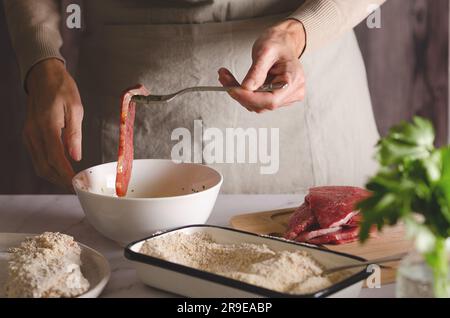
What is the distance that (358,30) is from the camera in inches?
80.8

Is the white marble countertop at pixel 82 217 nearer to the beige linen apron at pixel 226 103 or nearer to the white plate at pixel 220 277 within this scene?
the white plate at pixel 220 277

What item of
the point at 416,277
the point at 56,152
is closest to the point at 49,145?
the point at 56,152

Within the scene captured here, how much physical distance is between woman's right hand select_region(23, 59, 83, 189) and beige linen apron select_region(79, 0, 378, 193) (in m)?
0.15

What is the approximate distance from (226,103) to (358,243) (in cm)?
64

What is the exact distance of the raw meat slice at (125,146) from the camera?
110 centimetres

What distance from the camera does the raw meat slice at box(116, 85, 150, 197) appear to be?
110 cm

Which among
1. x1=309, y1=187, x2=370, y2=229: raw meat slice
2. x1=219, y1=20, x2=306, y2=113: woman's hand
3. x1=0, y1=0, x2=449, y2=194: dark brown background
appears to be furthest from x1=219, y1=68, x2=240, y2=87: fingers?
x1=0, y1=0, x2=449, y2=194: dark brown background

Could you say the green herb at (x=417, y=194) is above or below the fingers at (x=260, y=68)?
below

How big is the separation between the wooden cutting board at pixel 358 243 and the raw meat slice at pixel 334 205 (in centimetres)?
4

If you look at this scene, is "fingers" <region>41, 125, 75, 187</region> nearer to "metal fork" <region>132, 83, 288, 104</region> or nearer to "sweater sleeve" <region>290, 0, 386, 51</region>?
"metal fork" <region>132, 83, 288, 104</region>

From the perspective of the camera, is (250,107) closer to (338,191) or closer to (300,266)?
(338,191)

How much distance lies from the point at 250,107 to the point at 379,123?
105 cm

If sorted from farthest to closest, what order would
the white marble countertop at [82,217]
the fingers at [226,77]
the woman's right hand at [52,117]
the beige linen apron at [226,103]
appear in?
1. the beige linen apron at [226,103]
2. the woman's right hand at [52,117]
3. the fingers at [226,77]
4. the white marble countertop at [82,217]

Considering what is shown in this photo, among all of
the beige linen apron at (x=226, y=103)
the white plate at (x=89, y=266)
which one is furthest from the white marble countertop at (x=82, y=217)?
the beige linen apron at (x=226, y=103)
